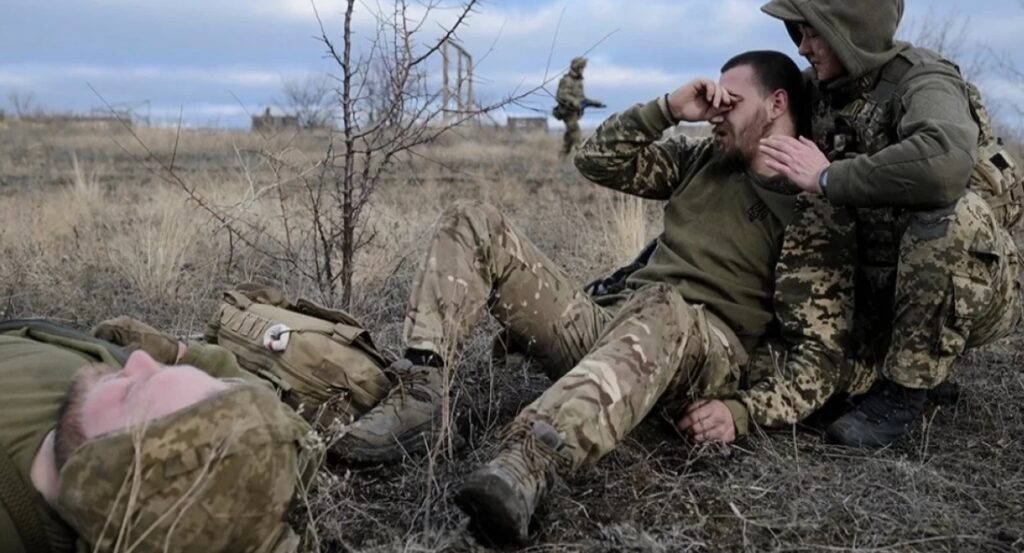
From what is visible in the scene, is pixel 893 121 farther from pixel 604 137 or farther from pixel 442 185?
pixel 442 185

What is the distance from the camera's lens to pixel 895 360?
10.9 ft

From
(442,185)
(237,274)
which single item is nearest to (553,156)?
(442,185)

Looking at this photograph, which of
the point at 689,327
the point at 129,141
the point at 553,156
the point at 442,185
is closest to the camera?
the point at 689,327

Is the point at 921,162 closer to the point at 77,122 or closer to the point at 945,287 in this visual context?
the point at 945,287

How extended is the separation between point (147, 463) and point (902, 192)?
91.1 inches

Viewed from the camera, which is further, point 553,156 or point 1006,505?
point 553,156

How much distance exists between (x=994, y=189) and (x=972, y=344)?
0.53 meters

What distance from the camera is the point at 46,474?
2055mm

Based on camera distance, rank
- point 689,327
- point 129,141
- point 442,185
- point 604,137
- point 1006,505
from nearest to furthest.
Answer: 1. point 1006,505
2. point 689,327
3. point 604,137
4. point 442,185
5. point 129,141

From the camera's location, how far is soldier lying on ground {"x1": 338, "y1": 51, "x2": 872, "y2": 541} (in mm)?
2900

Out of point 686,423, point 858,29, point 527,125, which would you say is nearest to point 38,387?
point 686,423

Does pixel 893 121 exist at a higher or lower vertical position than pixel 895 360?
higher

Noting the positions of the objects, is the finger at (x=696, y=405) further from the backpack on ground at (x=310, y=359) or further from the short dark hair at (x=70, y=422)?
the short dark hair at (x=70, y=422)

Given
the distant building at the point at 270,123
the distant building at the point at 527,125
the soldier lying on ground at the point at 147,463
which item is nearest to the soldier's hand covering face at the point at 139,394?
the soldier lying on ground at the point at 147,463
